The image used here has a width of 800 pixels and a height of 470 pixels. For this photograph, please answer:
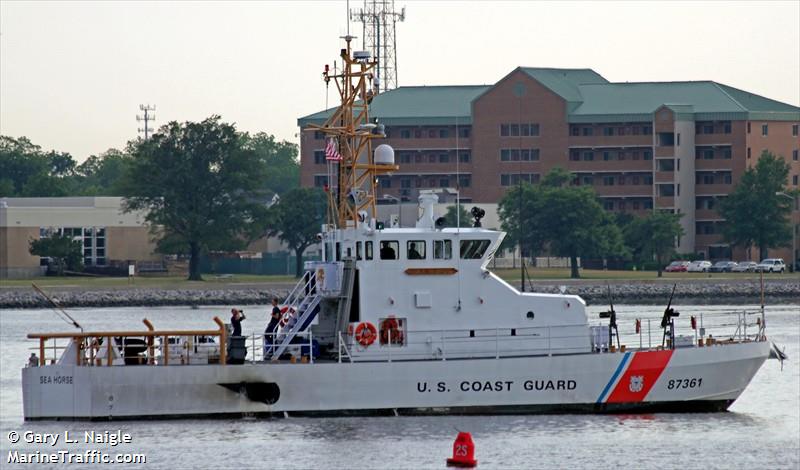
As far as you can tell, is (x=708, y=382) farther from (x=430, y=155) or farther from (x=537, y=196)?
(x=430, y=155)

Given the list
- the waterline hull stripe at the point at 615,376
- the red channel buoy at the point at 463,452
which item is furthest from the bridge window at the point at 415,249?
the red channel buoy at the point at 463,452

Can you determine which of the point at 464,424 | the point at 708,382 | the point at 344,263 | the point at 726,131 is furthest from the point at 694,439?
the point at 726,131

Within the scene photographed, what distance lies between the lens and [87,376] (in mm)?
33906

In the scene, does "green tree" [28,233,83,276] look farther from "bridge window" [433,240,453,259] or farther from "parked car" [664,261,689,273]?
"bridge window" [433,240,453,259]

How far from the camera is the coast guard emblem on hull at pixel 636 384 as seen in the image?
35469mm

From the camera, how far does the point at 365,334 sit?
34812 mm

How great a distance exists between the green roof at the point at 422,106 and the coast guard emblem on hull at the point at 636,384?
96795 millimetres

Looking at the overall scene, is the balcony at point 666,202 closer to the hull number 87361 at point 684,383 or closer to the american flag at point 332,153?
the hull number 87361 at point 684,383

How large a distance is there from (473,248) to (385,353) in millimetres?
3155

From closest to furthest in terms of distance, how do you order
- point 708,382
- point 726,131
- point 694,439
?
1. point 694,439
2. point 708,382
3. point 726,131

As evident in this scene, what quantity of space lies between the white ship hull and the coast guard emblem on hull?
0.02 m

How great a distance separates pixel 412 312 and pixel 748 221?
86.3 metres

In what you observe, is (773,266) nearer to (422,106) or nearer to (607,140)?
(607,140)

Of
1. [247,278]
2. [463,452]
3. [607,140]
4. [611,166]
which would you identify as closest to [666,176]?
[611,166]
